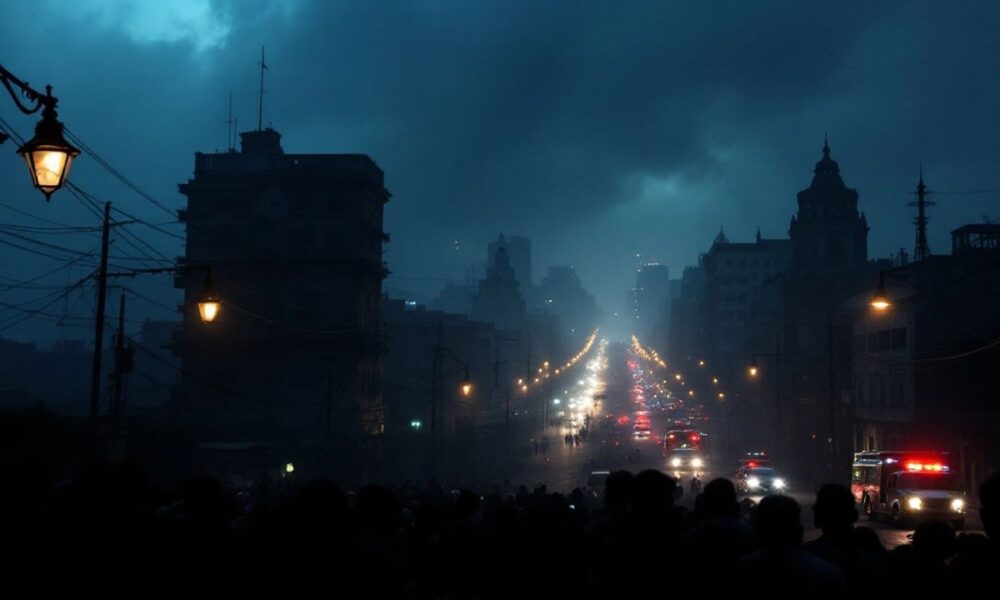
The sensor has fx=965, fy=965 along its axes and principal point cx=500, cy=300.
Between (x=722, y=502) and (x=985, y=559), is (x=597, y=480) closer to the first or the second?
(x=722, y=502)

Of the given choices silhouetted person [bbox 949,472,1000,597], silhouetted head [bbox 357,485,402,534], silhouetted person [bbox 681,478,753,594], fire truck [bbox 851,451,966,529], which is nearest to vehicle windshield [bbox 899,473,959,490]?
fire truck [bbox 851,451,966,529]

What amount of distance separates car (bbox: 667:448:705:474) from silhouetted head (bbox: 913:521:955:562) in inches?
2125

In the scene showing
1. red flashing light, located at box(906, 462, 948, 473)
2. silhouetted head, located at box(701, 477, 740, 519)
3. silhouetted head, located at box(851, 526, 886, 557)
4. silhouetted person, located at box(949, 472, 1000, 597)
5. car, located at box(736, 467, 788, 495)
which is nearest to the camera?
silhouetted person, located at box(949, 472, 1000, 597)

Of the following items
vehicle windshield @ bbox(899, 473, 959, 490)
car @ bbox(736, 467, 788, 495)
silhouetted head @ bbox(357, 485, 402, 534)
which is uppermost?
silhouetted head @ bbox(357, 485, 402, 534)

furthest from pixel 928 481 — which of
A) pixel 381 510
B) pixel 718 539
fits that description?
pixel 381 510

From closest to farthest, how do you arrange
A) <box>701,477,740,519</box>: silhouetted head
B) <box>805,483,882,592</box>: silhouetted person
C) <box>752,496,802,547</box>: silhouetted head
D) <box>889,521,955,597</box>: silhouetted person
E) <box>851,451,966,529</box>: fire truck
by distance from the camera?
<box>752,496,802,547</box>: silhouetted head < <box>889,521,955,597</box>: silhouetted person < <box>805,483,882,592</box>: silhouetted person < <box>701,477,740,519</box>: silhouetted head < <box>851,451,966,529</box>: fire truck

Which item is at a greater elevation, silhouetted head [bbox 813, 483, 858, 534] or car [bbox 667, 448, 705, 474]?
silhouetted head [bbox 813, 483, 858, 534]

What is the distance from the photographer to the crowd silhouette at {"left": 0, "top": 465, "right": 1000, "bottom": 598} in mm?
5953

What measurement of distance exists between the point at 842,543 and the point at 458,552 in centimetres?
313

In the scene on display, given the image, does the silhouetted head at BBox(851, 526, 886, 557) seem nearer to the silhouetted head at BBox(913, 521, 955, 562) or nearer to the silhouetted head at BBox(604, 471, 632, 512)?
the silhouetted head at BBox(913, 521, 955, 562)

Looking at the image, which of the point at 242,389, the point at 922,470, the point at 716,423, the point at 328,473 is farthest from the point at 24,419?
the point at 716,423

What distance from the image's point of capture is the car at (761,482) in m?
44.1

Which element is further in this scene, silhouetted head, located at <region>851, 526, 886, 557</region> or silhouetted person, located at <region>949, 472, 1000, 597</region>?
silhouetted head, located at <region>851, 526, 886, 557</region>

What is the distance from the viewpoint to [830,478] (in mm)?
56000
